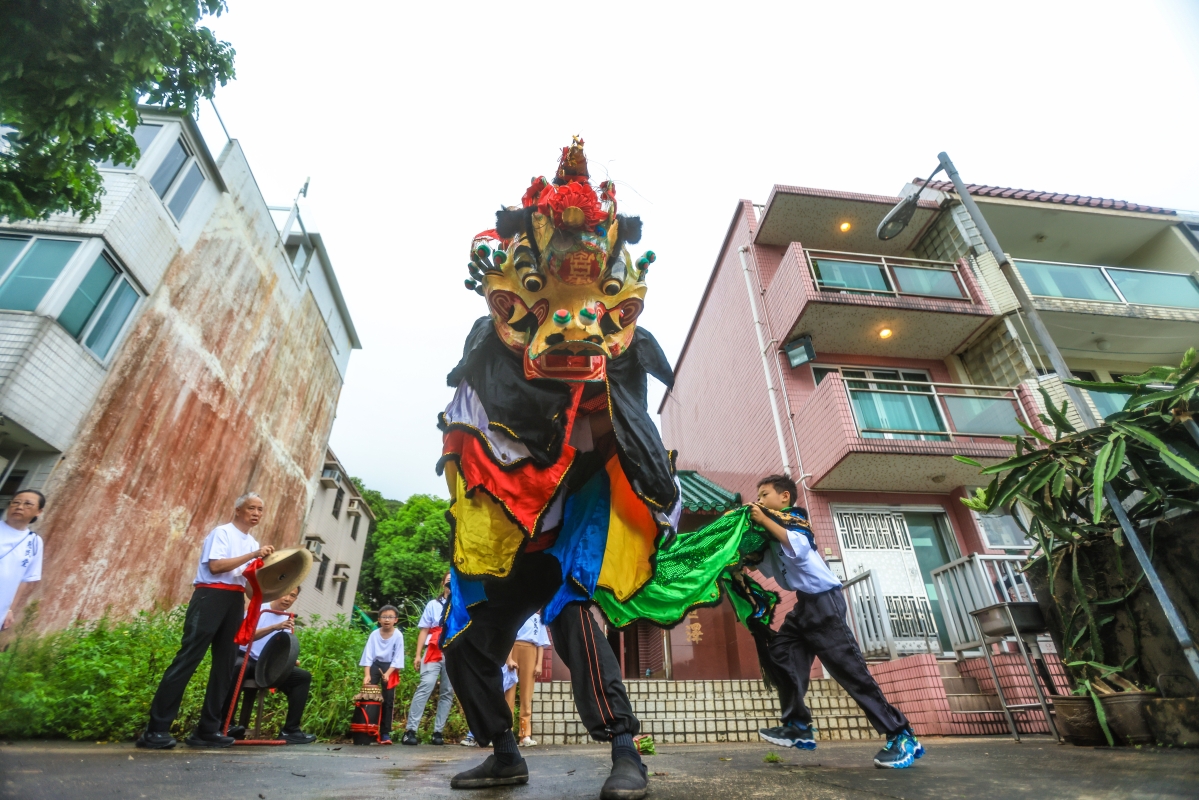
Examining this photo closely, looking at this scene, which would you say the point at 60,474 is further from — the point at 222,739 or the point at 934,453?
the point at 934,453

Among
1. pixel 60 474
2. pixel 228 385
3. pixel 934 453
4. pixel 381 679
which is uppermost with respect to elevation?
pixel 228 385

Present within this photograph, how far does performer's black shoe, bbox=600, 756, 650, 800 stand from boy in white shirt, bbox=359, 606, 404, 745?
4999 mm

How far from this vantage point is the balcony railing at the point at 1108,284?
41.2ft

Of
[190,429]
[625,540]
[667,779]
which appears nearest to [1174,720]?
[667,779]

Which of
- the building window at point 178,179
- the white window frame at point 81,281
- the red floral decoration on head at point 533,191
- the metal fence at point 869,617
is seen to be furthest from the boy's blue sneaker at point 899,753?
the building window at point 178,179

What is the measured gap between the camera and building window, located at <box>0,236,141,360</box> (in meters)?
8.59

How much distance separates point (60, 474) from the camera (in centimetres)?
880

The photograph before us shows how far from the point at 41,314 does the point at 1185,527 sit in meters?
12.4

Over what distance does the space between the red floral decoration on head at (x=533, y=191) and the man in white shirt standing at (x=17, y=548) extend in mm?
4163

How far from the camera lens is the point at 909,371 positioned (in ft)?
42.1

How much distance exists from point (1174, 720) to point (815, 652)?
66.0 inches

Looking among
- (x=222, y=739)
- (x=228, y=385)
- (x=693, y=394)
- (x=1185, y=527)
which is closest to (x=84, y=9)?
(x=222, y=739)

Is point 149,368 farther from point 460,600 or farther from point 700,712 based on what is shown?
point 460,600

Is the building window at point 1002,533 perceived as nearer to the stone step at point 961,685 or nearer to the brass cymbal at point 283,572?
the stone step at point 961,685
